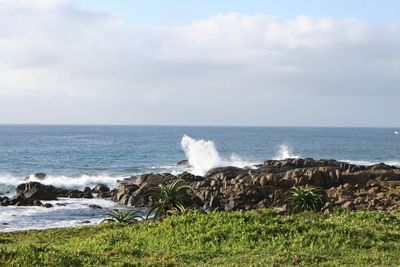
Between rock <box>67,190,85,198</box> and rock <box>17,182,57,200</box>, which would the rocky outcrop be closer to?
rock <box>67,190,85,198</box>

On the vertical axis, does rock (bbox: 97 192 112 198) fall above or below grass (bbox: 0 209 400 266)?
below

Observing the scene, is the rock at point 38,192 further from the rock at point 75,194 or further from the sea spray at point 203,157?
the sea spray at point 203,157

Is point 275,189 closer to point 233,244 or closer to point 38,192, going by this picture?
point 38,192

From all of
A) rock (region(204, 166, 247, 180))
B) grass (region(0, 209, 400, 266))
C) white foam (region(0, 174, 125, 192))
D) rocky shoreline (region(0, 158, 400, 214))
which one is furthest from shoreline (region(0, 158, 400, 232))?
grass (region(0, 209, 400, 266))

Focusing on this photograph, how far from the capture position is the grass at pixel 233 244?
1388cm

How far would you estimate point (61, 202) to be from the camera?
47.9 m

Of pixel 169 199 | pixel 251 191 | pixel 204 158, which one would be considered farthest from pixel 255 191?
pixel 204 158

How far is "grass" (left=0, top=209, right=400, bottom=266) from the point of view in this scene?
13.9m

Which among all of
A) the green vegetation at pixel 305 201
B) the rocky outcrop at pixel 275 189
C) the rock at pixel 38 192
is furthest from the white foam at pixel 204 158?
the green vegetation at pixel 305 201

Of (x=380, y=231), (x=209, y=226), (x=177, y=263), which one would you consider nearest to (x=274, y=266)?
(x=177, y=263)

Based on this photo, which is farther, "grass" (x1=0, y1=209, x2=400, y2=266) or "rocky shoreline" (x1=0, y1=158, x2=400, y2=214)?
"rocky shoreline" (x1=0, y1=158, x2=400, y2=214)

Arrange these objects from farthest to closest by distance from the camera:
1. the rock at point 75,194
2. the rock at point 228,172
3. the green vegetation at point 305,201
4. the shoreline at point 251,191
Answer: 1. the rock at point 228,172
2. the rock at point 75,194
3. the shoreline at point 251,191
4. the green vegetation at point 305,201

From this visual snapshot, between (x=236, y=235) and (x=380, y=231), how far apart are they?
207 inches

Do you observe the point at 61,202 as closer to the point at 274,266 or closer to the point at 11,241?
the point at 11,241
